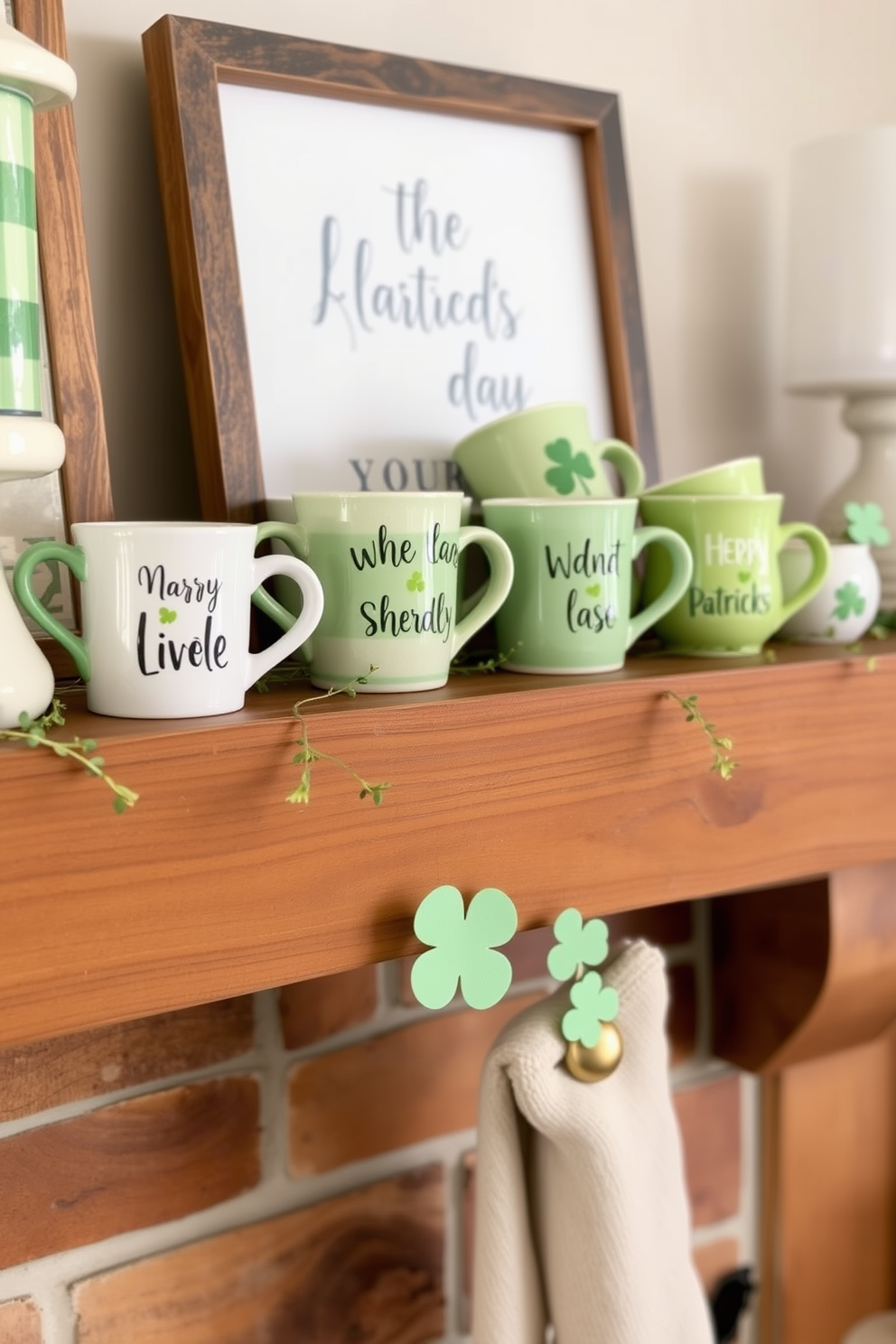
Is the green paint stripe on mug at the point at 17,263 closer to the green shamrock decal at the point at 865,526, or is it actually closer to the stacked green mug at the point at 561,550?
the stacked green mug at the point at 561,550

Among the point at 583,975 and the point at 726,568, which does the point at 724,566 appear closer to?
the point at 726,568

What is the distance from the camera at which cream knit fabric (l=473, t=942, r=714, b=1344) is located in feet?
2.21

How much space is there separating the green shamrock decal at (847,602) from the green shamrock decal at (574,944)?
260 mm

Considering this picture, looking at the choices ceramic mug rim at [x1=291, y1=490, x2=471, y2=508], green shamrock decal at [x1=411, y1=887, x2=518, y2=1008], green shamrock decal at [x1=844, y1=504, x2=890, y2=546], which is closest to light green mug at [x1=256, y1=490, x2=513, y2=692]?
ceramic mug rim at [x1=291, y1=490, x2=471, y2=508]

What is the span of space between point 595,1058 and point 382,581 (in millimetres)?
300

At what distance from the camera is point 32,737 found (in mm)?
459

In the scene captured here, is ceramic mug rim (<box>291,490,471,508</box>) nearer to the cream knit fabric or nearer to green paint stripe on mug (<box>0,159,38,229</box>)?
green paint stripe on mug (<box>0,159,38,229</box>)

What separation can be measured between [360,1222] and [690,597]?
1.48ft

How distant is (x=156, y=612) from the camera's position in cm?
51

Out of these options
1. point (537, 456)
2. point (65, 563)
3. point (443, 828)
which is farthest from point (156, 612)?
point (537, 456)

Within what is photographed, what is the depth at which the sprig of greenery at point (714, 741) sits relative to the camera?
2.05 feet

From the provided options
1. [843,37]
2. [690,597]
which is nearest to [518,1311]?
[690,597]

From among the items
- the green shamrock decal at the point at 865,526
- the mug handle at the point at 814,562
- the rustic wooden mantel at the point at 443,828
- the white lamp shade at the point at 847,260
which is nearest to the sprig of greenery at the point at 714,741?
the rustic wooden mantel at the point at 443,828

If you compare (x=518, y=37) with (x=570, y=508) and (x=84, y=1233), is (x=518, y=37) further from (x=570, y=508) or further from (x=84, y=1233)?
(x=84, y=1233)
